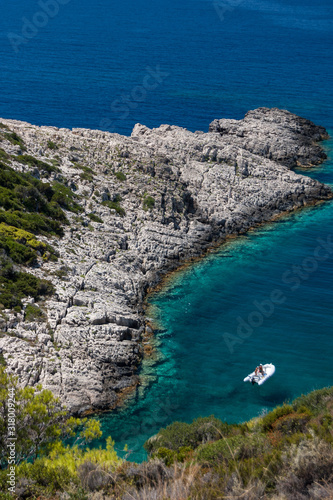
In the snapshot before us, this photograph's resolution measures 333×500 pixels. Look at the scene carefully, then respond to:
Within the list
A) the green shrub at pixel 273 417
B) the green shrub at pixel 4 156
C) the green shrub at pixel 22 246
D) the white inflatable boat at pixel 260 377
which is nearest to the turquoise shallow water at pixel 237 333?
the white inflatable boat at pixel 260 377

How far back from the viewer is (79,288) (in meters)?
38.5

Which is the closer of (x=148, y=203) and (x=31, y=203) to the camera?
(x=31, y=203)

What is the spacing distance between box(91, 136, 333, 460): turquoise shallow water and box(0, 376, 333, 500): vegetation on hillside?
9.00 m

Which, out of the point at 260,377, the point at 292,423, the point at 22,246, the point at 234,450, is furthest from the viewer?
the point at 22,246

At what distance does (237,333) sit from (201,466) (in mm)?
21796

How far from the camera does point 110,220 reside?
48625 millimetres

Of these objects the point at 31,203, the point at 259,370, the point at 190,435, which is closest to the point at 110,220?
the point at 31,203

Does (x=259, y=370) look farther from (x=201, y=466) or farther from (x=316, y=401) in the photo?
(x=201, y=466)

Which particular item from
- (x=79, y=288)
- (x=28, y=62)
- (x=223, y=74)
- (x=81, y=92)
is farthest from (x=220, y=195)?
(x=28, y=62)

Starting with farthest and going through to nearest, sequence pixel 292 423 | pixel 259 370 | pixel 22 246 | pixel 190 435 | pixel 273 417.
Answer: pixel 22 246, pixel 259 370, pixel 190 435, pixel 273 417, pixel 292 423

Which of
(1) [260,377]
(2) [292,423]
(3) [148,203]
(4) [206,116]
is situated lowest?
(1) [260,377]

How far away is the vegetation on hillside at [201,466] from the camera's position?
47.6 feet

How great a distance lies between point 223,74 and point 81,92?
38624 millimetres

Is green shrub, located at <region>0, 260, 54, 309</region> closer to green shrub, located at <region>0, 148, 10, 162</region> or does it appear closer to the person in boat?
green shrub, located at <region>0, 148, 10, 162</region>
